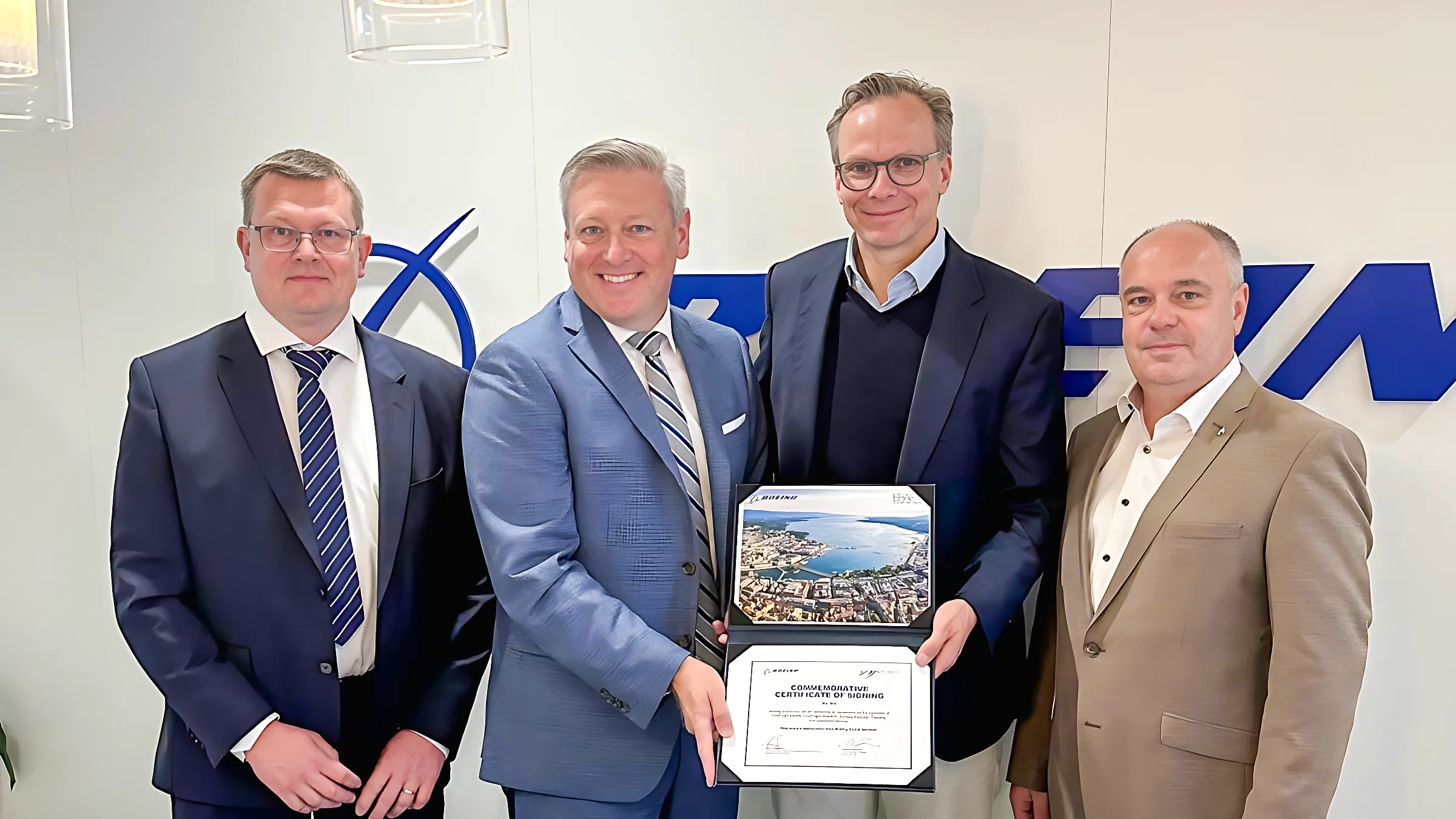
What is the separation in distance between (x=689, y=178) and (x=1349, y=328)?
177 centimetres

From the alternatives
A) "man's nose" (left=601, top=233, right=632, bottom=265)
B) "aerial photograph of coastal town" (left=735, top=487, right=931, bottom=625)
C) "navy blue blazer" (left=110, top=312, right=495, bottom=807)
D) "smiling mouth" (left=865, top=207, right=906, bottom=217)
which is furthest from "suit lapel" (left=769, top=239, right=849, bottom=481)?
"navy blue blazer" (left=110, top=312, right=495, bottom=807)

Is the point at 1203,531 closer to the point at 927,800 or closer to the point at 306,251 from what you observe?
the point at 927,800

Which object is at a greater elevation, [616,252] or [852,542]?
[616,252]

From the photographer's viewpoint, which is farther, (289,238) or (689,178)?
(689,178)

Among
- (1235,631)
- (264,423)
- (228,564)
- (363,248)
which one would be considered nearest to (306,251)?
(363,248)

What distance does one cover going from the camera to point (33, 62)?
133 cm

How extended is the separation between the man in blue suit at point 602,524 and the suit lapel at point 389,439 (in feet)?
0.67

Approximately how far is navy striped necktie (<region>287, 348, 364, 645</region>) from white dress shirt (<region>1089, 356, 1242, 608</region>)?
64.0 inches

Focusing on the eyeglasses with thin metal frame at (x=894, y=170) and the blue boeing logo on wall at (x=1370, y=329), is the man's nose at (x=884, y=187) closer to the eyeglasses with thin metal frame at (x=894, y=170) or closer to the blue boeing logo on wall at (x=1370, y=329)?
the eyeglasses with thin metal frame at (x=894, y=170)

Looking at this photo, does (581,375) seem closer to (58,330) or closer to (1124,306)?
(1124,306)

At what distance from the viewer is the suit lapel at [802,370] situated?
2.50 metres

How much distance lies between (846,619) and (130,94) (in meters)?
2.93

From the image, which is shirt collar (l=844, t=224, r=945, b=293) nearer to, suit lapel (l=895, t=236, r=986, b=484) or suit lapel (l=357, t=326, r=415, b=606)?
suit lapel (l=895, t=236, r=986, b=484)
